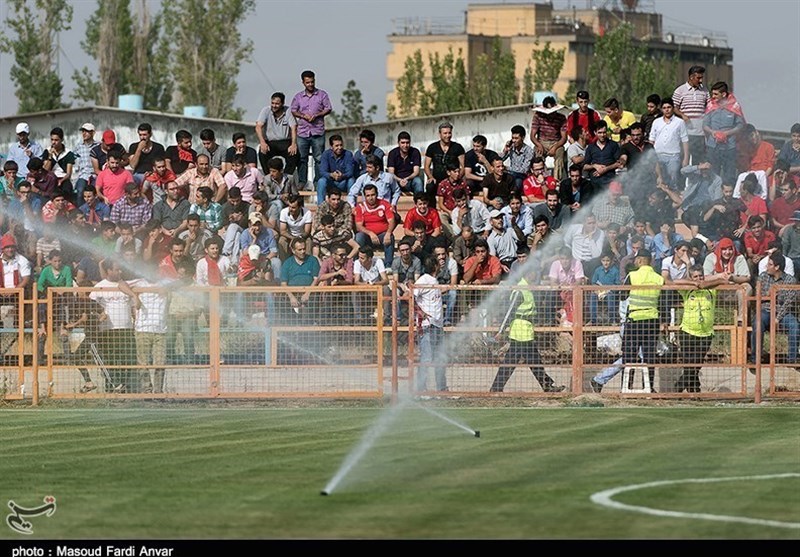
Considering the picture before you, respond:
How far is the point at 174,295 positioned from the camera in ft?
76.5

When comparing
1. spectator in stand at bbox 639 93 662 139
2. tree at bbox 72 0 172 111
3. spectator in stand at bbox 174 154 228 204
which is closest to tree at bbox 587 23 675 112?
tree at bbox 72 0 172 111

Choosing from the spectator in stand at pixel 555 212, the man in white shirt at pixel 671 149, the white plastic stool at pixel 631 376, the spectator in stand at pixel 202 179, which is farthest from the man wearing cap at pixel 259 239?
the man in white shirt at pixel 671 149

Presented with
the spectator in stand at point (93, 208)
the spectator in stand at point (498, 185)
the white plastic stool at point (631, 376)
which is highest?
the spectator in stand at point (498, 185)

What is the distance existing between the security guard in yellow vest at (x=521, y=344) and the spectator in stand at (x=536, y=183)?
21.3 ft

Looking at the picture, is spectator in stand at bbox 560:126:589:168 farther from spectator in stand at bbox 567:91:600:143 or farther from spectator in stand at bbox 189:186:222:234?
spectator in stand at bbox 189:186:222:234

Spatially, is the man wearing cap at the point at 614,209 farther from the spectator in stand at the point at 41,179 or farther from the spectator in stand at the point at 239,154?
the spectator in stand at the point at 41,179

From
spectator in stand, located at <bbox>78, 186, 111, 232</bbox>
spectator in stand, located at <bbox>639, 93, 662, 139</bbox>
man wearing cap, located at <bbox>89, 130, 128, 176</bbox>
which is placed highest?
spectator in stand, located at <bbox>639, 93, 662, 139</bbox>

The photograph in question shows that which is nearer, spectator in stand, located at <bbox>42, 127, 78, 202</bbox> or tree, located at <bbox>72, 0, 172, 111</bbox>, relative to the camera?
spectator in stand, located at <bbox>42, 127, 78, 202</bbox>

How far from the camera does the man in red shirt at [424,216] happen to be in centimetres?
2708

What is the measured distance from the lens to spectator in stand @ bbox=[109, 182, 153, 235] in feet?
92.1

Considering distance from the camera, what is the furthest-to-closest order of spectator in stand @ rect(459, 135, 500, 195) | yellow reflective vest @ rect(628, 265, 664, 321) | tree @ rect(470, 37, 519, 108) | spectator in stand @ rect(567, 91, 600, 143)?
tree @ rect(470, 37, 519, 108) → spectator in stand @ rect(567, 91, 600, 143) → spectator in stand @ rect(459, 135, 500, 195) → yellow reflective vest @ rect(628, 265, 664, 321)

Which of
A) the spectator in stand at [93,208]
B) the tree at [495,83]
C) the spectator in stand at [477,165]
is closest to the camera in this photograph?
the spectator in stand at [93,208]

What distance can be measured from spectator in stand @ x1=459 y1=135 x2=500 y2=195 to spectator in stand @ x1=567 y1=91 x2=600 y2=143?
5.26 feet
